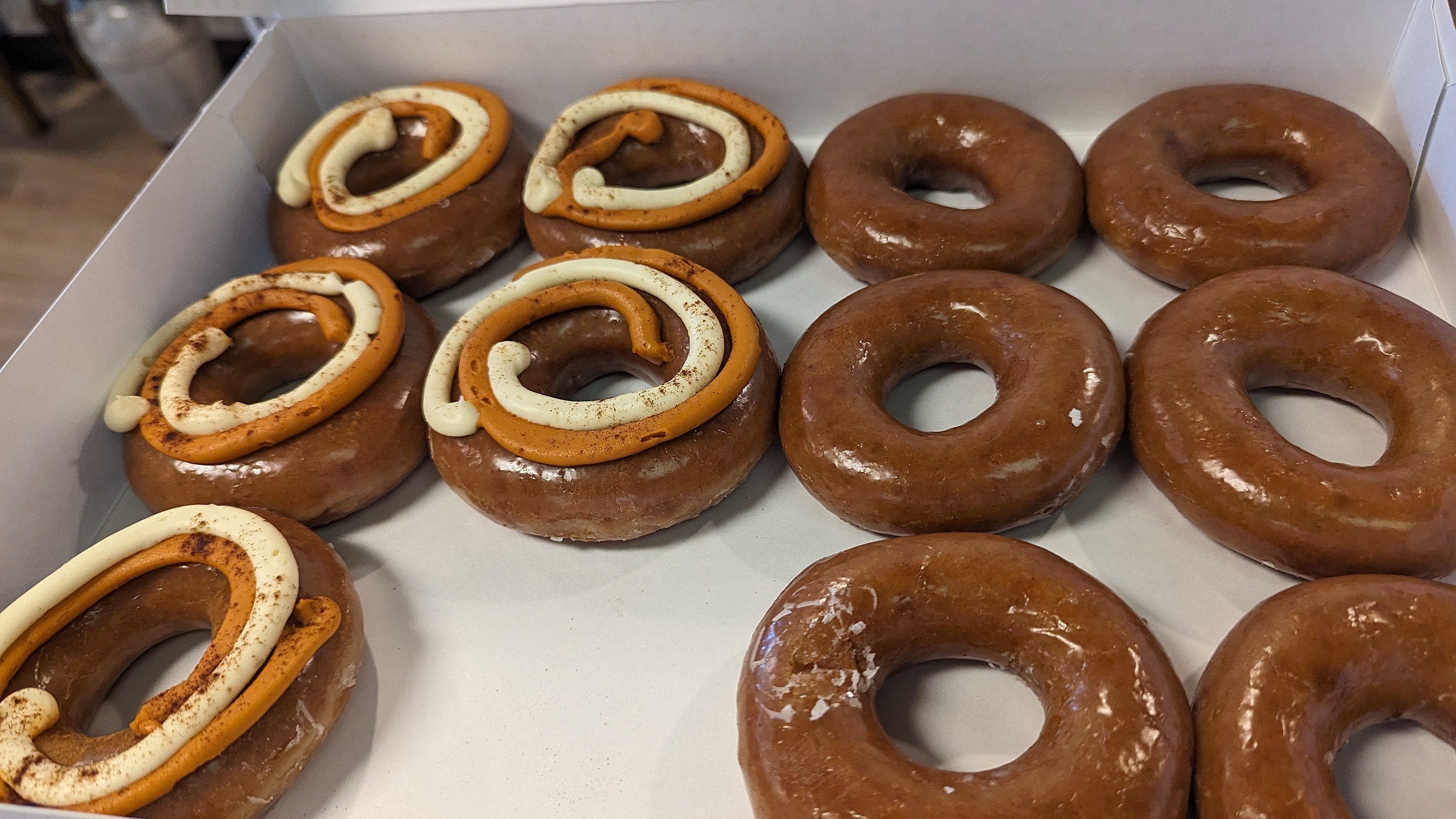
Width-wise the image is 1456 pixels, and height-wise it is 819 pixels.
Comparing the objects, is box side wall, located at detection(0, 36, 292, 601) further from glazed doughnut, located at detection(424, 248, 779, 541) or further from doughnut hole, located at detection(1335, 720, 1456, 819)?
doughnut hole, located at detection(1335, 720, 1456, 819)

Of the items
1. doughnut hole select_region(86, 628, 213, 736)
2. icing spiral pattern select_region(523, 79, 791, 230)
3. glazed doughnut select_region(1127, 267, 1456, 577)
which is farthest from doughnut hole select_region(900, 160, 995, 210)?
doughnut hole select_region(86, 628, 213, 736)

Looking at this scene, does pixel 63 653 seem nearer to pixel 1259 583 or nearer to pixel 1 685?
pixel 1 685

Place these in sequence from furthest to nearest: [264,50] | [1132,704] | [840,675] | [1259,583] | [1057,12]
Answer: [264,50], [1057,12], [1259,583], [840,675], [1132,704]

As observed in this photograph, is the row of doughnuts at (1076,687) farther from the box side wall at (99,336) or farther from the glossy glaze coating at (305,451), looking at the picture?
the box side wall at (99,336)

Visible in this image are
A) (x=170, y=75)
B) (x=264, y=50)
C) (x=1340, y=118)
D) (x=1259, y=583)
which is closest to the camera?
(x=1259, y=583)

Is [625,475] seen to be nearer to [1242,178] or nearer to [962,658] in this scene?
[962,658]

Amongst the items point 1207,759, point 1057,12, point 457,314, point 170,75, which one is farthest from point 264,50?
point 1207,759

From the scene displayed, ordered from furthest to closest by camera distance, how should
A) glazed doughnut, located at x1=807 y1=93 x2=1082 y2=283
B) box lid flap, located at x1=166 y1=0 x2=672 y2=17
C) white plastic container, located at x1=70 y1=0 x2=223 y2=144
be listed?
white plastic container, located at x1=70 y1=0 x2=223 y2=144, box lid flap, located at x1=166 y1=0 x2=672 y2=17, glazed doughnut, located at x1=807 y1=93 x2=1082 y2=283
